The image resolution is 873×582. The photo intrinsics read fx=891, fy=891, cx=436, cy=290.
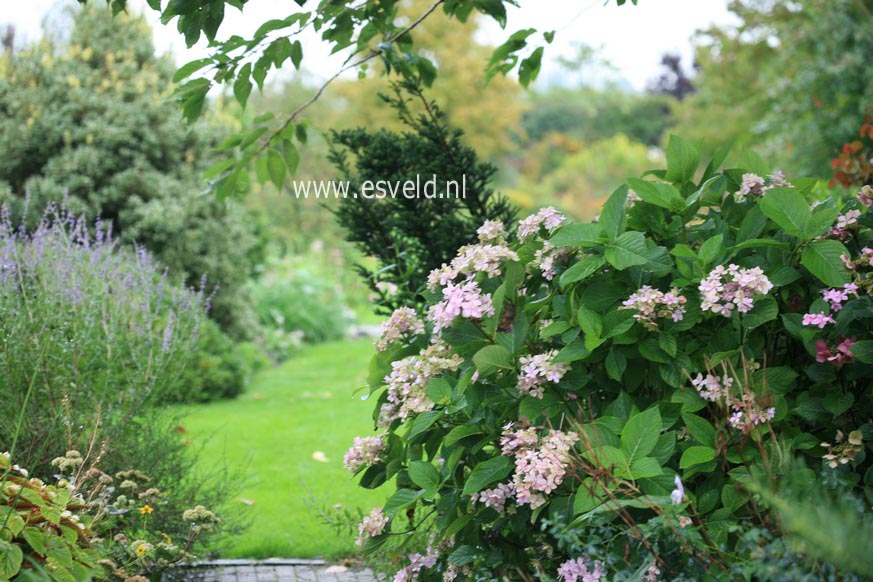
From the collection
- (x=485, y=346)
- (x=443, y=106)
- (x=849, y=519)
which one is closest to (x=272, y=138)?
(x=485, y=346)

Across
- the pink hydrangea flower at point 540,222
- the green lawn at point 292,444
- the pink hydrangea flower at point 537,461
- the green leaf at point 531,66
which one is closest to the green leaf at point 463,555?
the pink hydrangea flower at point 537,461

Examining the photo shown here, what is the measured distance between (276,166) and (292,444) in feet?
9.07

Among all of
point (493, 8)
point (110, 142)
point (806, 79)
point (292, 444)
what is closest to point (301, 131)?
point (493, 8)

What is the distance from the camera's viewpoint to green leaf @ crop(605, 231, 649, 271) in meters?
2.04

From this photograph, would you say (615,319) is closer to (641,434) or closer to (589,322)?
(589,322)

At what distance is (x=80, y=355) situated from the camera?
3.32 meters

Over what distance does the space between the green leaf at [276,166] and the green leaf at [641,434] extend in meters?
2.14

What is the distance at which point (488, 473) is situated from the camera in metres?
2.09

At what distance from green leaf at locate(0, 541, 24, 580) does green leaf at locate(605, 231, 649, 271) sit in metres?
1.52

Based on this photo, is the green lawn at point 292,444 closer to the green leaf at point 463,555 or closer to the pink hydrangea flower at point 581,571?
the green leaf at point 463,555

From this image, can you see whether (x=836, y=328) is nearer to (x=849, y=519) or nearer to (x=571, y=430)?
(x=571, y=430)

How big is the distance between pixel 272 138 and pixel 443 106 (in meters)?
21.5

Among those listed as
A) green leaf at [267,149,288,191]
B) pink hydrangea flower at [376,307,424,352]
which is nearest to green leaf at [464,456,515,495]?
pink hydrangea flower at [376,307,424,352]

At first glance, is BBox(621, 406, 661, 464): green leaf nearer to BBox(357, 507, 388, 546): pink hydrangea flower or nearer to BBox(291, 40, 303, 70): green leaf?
BBox(357, 507, 388, 546): pink hydrangea flower
